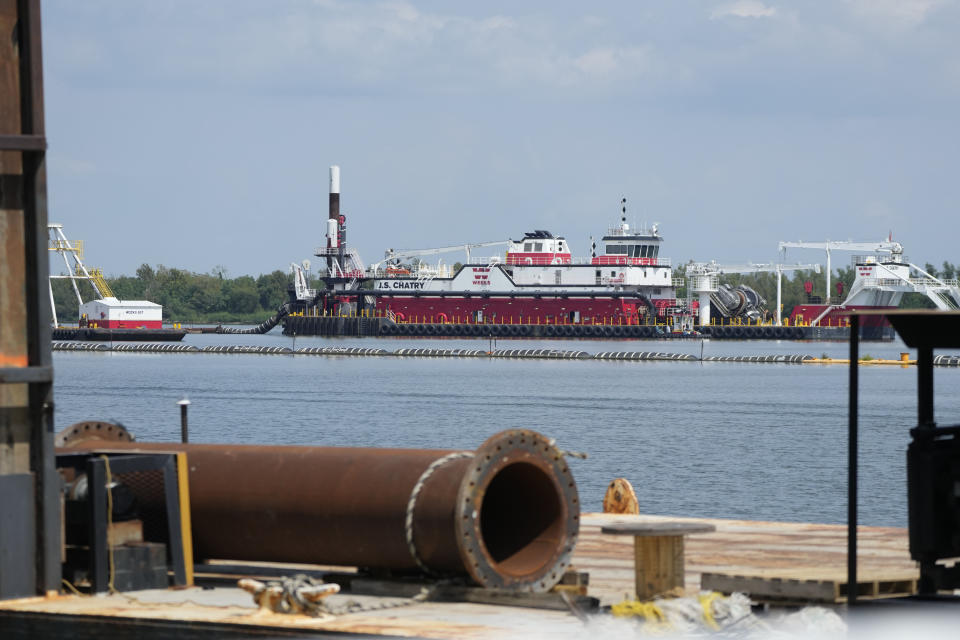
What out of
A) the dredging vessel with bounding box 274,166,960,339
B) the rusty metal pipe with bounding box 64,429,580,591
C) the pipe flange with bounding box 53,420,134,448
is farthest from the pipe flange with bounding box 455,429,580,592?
the dredging vessel with bounding box 274,166,960,339

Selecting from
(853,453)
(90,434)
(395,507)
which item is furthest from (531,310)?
(853,453)

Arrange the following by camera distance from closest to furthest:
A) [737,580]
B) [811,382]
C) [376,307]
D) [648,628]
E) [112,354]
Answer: [648,628]
[737,580]
[811,382]
[112,354]
[376,307]

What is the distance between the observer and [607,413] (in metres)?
50.3

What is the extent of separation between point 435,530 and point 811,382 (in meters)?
64.6

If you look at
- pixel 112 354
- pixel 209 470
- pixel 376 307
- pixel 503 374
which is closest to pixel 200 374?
pixel 503 374

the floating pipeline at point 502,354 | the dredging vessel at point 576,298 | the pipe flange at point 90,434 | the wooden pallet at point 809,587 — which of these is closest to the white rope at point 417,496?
the wooden pallet at point 809,587

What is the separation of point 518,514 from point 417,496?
106 centimetres

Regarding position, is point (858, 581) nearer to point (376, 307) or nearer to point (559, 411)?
point (559, 411)

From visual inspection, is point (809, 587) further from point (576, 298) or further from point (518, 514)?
point (576, 298)

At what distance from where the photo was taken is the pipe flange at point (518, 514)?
9.38 metres

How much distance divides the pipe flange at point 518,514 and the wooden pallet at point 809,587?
1050 millimetres

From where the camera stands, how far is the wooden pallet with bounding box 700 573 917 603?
29.9 ft

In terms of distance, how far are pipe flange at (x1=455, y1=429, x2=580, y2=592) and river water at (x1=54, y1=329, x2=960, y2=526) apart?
14.1 metres

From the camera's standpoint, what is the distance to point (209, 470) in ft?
34.9
